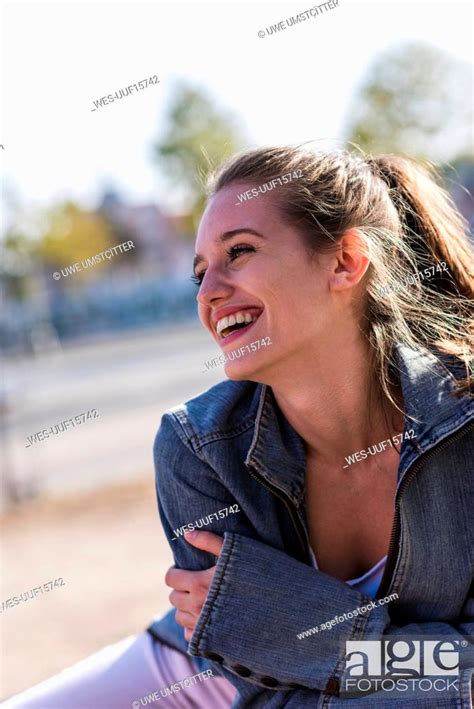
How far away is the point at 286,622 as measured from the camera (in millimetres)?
1811

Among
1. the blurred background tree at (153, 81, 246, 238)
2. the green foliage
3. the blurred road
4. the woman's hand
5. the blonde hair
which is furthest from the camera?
the green foliage

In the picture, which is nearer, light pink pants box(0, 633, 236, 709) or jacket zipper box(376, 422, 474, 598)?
jacket zipper box(376, 422, 474, 598)

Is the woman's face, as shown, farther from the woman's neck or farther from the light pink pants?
the light pink pants

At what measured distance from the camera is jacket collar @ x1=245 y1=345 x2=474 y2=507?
1824 millimetres

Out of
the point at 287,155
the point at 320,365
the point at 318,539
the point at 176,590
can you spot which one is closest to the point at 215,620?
the point at 176,590

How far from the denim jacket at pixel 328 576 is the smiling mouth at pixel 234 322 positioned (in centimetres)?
23

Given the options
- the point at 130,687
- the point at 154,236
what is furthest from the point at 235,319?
the point at 154,236

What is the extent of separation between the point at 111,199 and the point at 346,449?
48462 mm

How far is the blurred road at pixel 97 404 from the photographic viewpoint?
730 cm

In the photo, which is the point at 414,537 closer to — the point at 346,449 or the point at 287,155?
the point at 346,449

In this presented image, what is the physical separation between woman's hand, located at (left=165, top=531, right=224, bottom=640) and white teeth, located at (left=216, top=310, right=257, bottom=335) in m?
0.46

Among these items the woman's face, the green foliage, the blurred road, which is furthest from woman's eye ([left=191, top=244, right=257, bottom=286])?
the green foliage

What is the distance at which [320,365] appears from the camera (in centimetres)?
201

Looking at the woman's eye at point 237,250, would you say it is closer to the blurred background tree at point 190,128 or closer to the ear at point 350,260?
the ear at point 350,260
